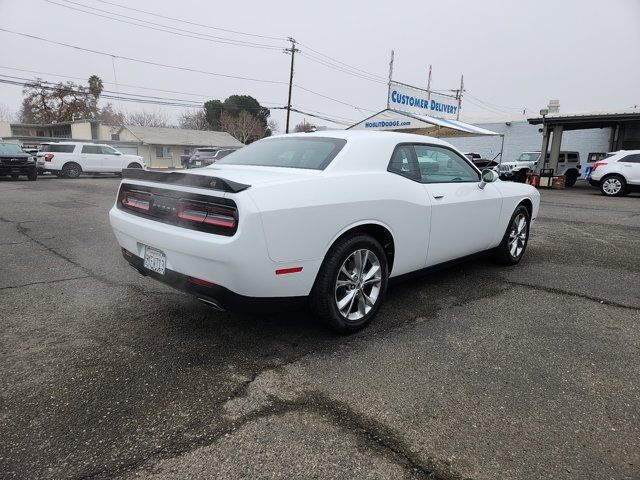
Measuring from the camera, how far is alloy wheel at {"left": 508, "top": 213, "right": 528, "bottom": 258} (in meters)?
5.08

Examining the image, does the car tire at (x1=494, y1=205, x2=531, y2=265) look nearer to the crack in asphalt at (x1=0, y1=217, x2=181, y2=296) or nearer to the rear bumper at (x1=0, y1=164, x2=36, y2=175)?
the crack in asphalt at (x1=0, y1=217, x2=181, y2=296)

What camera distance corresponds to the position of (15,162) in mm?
17031

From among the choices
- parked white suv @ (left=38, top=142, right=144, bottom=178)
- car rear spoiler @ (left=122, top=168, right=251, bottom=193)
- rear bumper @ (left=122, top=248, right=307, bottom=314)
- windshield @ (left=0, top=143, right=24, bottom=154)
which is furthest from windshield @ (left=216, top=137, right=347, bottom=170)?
parked white suv @ (left=38, top=142, right=144, bottom=178)

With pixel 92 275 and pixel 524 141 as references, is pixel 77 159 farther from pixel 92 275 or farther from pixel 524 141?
pixel 524 141

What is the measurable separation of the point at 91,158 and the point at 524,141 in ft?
92.8

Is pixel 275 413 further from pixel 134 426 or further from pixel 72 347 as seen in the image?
pixel 72 347

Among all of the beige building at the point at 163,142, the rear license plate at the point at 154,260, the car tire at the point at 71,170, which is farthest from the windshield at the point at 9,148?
the beige building at the point at 163,142

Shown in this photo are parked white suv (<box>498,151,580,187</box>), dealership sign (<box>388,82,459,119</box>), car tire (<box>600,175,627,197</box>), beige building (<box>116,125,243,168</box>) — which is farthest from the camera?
beige building (<box>116,125,243,168</box>)

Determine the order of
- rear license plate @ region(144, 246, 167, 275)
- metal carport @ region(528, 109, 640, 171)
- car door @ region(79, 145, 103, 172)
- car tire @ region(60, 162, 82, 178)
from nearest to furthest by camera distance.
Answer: rear license plate @ region(144, 246, 167, 275)
metal carport @ region(528, 109, 640, 171)
car tire @ region(60, 162, 82, 178)
car door @ region(79, 145, 103, 172)

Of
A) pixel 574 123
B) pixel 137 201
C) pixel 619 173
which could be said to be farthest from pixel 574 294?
pixel 574 123

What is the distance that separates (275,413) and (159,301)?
1.97 meters

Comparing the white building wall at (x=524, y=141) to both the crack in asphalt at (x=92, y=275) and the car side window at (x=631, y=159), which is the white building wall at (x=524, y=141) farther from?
the crack in asphalt at (x=92, y=275)

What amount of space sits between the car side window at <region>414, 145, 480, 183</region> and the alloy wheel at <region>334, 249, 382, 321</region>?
38.0 inches

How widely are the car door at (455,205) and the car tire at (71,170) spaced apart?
20271 millimetres
